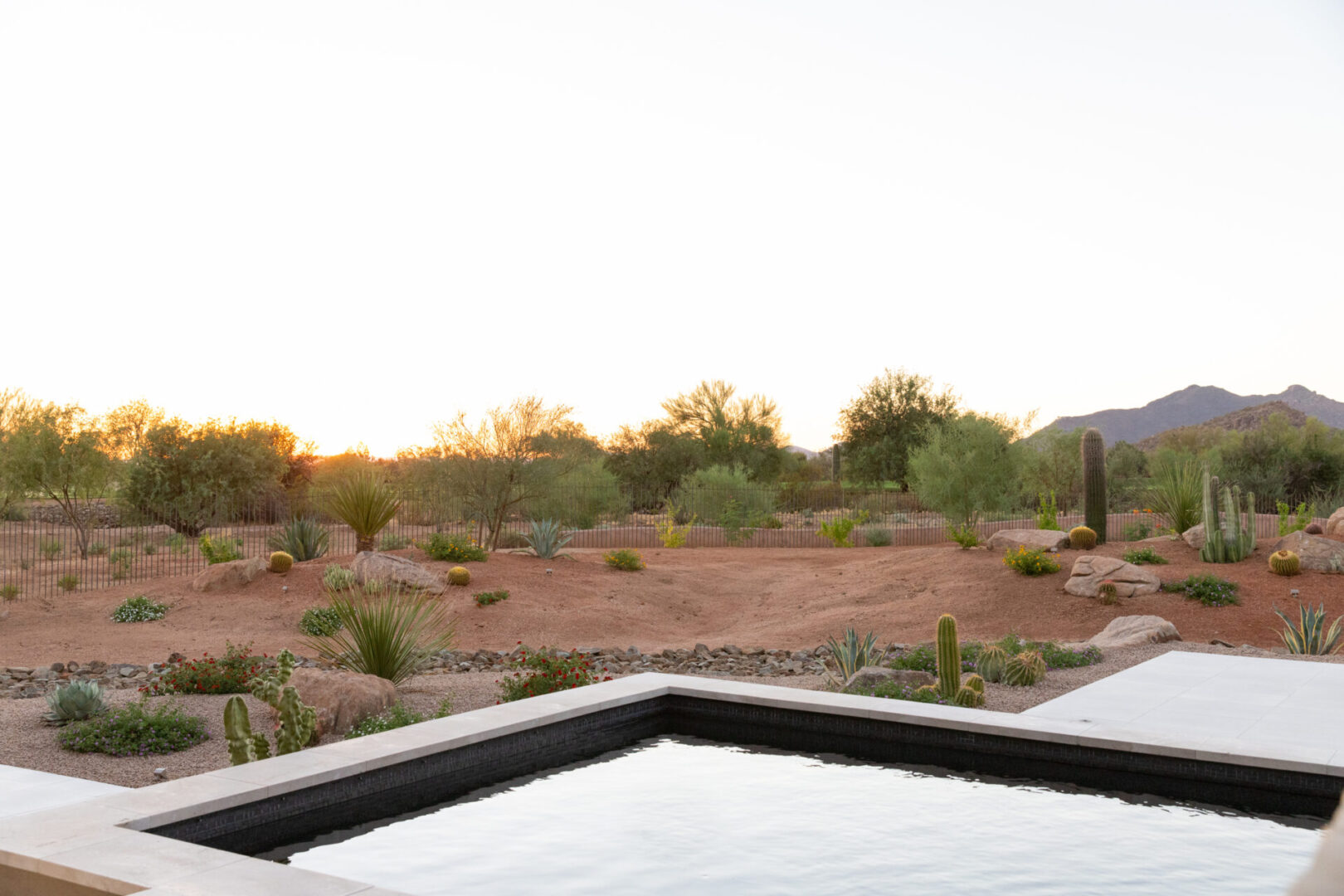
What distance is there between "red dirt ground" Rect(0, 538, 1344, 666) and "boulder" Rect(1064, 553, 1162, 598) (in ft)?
0.72

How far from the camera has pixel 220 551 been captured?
20312 mm

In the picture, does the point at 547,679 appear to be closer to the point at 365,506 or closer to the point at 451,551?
the point at 451,551

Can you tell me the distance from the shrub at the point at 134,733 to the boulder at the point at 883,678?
527 centimetres

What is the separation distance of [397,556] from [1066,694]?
37.6 ft

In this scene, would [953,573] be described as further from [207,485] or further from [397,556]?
[207,485]

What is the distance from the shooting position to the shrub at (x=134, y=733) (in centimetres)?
744

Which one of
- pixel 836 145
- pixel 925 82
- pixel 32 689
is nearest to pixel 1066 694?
pixel 32 689

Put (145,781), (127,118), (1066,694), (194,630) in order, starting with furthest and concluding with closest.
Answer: (127,118)
(194,630)
(1066,694)
(145,781)

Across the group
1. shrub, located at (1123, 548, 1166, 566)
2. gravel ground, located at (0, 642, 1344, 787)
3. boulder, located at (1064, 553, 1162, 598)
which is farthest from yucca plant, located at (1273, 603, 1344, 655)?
shrub, located at (1123, 548, 1166, 566)

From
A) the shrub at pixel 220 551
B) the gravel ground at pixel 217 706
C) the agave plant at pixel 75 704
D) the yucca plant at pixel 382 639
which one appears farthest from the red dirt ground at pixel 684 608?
the agave plant at pixel 75 704

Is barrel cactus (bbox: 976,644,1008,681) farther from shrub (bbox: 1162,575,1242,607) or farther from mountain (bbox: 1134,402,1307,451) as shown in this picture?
mountain (bbox: 1134,402,1307,451)

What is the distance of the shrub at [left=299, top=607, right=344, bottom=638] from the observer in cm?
1432

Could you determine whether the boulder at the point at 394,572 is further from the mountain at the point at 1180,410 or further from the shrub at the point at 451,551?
the mountain at the point at 1180,410

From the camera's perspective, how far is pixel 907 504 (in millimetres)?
34625
